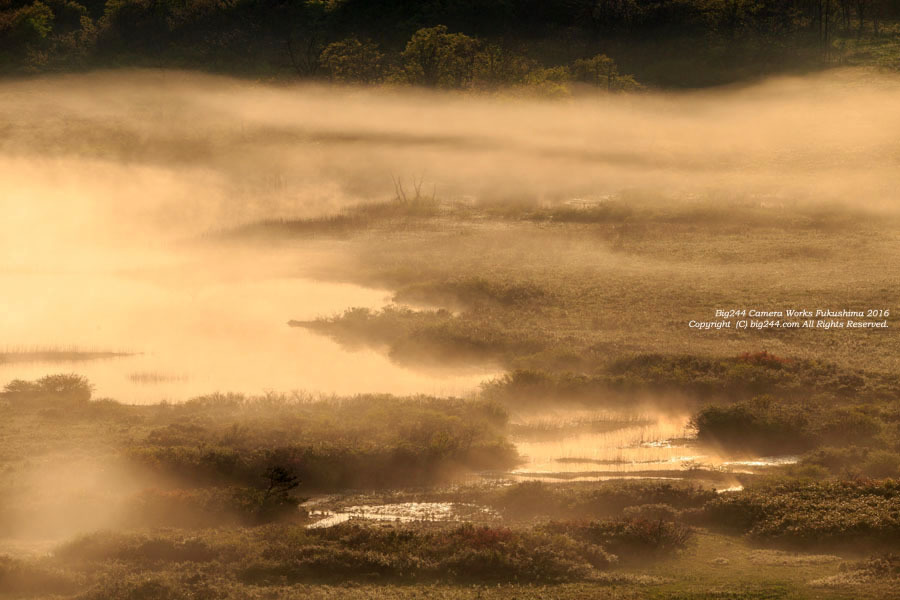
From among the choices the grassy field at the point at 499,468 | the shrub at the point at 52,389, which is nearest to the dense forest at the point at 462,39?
the grassy field at the point at 499,468

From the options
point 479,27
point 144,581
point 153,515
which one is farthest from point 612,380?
point 479,27

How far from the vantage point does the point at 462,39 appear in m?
98.7

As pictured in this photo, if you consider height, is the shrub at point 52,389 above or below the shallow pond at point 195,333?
above

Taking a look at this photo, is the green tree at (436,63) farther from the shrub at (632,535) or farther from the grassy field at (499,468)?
the shrub at (632,535)

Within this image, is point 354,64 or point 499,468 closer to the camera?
point 499,468

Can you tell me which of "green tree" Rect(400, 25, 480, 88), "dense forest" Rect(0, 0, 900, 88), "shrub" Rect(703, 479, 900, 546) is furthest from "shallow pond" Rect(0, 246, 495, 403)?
"dense forest" Rect(0, 0, 900, 88)

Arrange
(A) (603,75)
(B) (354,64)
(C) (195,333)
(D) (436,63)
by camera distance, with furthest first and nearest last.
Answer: (A) (603,75) → (B) (354,64) → (D) (436,63) → (C) (195,333)

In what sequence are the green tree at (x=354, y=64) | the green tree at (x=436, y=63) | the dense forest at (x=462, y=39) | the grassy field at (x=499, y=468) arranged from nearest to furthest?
the grassy field at (x=499, y=468), the green tree at (x=436, y=63), the dense forest at (x=462, y=39), the green tree at (x=354, y=64)

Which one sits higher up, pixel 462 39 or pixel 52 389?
pixel 462 39

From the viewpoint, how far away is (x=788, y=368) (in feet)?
114

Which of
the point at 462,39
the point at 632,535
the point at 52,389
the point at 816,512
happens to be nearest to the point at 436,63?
the point at 462,39

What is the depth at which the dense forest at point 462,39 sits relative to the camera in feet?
352

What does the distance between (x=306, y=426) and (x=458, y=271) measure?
25.7 metres

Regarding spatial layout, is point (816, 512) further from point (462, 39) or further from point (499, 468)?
point (462, 39)
